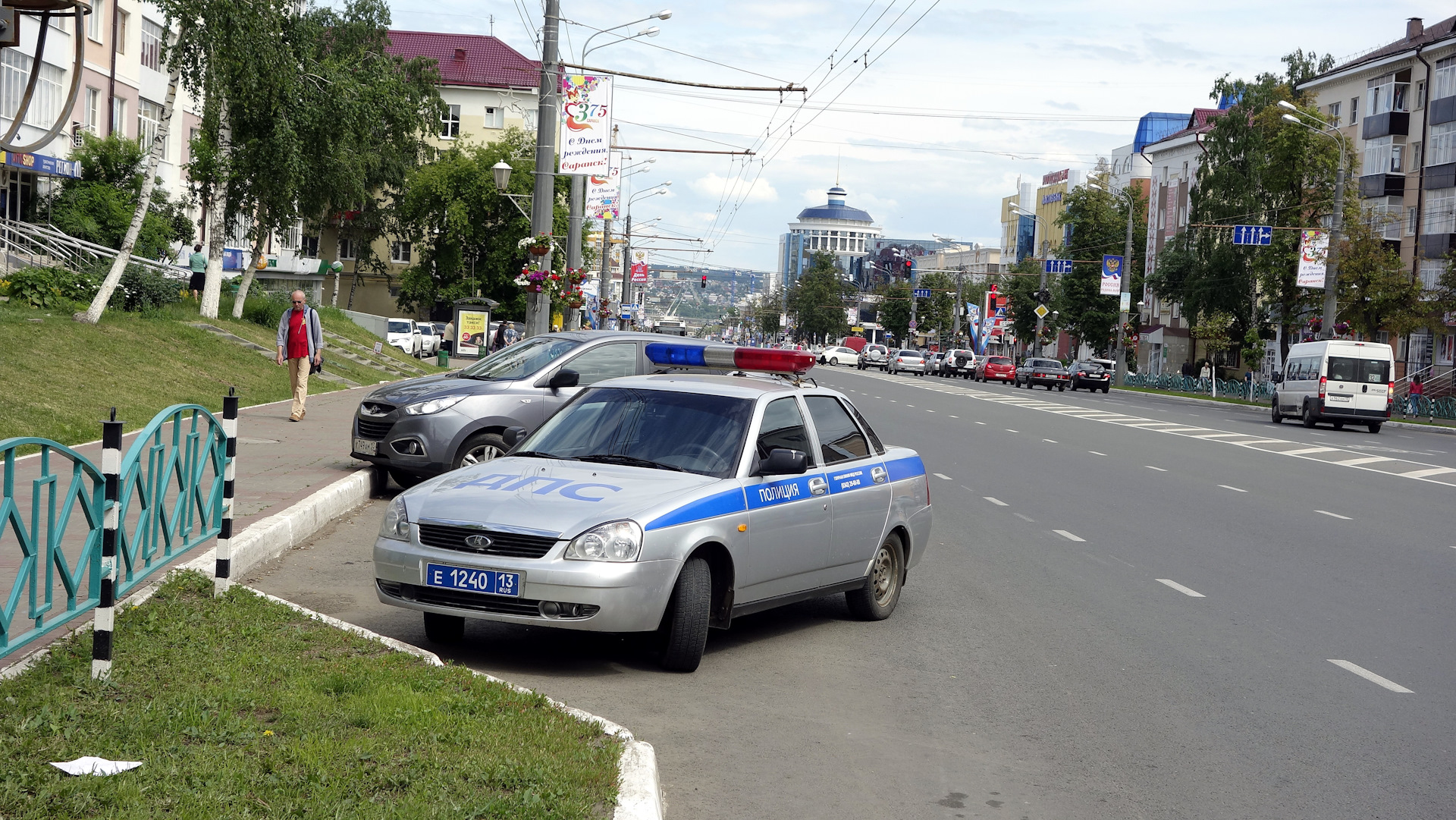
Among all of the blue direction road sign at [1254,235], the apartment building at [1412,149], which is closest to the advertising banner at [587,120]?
the blue direction road sign at [1254,235]

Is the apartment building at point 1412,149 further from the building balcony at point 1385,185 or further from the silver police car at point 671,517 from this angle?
the silver police car at point 671,517

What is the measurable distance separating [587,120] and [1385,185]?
47560 millimetres

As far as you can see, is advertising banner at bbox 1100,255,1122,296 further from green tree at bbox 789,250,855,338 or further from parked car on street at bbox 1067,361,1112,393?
green tree at bbox 789,250,855,338

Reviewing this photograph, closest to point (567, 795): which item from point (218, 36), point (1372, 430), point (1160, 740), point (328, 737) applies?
point (328, 737)

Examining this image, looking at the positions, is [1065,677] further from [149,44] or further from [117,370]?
[149,44]

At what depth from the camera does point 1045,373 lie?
204 ft

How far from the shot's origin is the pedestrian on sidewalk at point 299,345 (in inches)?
745

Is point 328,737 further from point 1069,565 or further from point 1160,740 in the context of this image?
point 1069,565

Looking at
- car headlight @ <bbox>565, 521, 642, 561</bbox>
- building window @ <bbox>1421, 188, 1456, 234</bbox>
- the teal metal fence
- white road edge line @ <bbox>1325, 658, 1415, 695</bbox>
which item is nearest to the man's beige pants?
the teal metal fence

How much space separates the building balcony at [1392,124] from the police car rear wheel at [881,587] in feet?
197

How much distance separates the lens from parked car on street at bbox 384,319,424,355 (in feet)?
192

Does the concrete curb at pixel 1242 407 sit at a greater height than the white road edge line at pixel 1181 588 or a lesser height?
lesser

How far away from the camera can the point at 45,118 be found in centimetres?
4109

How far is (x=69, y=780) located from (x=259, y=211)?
111 ft
